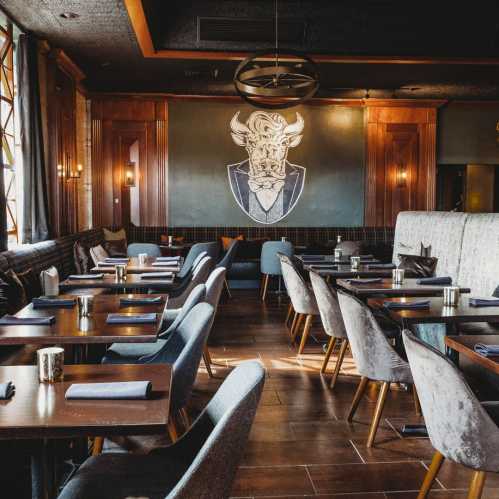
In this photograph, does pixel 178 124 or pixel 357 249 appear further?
Result: pixel 178 124

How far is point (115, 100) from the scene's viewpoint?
10031 mm

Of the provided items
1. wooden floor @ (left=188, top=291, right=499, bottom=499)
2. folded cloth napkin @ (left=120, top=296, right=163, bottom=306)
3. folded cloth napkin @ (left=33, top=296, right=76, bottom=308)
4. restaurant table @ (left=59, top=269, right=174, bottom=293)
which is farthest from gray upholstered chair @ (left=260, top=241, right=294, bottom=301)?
folded cloth napkin @ (left=33, top=296, right=76, bottom=308)

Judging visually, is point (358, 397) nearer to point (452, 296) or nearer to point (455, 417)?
point (452, 296)

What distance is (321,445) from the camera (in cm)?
322

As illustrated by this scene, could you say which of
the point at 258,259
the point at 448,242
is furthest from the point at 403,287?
the point at 258,259

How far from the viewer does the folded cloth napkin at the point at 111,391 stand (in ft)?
5.82

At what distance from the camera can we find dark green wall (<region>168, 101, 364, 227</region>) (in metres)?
10.3

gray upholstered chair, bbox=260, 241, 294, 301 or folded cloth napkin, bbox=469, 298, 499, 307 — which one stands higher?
folded cloth napkin, bbox=469, 298, 499, 307

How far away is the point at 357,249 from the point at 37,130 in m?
4.26

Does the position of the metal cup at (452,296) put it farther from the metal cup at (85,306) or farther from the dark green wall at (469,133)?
the dark green wall at (469,133)

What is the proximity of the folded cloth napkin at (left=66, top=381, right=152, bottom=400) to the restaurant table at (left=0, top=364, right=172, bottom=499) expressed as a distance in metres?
0.02

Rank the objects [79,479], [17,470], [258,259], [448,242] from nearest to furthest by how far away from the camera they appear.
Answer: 1. [79,479]
2. [17,470]
3. [448,242]
4. [258,259]

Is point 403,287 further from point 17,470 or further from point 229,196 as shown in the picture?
point 229,196

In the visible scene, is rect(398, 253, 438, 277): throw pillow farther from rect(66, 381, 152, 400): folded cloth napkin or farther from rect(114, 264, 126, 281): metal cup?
rect(66, 381, 152, 400): folded cloth napkin
